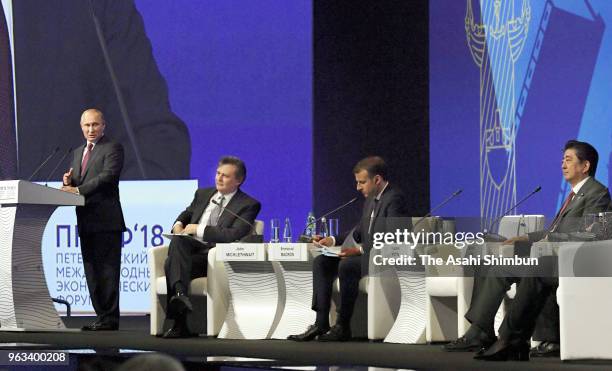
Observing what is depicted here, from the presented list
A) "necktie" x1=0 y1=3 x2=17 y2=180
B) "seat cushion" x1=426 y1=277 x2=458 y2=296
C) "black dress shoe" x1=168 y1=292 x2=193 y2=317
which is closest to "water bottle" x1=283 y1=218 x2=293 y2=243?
"black dress shoe" x1=168 y1=292 x2=193 y2=317

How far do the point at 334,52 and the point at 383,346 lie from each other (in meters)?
3.36

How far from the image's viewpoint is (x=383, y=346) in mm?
6254

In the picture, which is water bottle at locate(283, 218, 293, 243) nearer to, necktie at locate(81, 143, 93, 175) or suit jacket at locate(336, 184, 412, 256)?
suit jacket at locate(336, 184, 412, 256)

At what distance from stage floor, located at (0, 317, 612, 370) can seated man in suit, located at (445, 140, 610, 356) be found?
0.55 ft

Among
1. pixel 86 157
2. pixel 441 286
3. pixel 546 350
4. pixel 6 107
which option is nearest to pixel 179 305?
pixel 86 157

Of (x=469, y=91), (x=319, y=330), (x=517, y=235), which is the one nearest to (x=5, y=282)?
(x=319, y=330)

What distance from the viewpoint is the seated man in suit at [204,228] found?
6.82m

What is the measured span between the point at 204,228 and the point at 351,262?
96cm

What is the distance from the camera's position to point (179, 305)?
6.77 meters

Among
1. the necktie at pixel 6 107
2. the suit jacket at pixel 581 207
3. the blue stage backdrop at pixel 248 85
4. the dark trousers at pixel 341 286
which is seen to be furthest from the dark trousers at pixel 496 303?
the necktie at pixel 6 107

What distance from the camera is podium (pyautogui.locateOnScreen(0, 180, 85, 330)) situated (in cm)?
669

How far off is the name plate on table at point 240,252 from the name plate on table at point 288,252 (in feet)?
0.26

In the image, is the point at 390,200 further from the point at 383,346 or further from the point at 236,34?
the point at 236,34

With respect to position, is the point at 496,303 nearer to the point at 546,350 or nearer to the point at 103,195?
the point at 546,350
